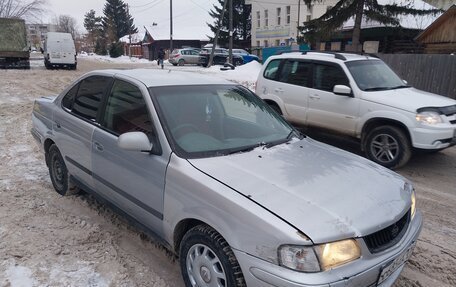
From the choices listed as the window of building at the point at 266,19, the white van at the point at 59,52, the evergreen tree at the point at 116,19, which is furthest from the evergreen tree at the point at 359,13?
the evergreen tree at the point at 116,19

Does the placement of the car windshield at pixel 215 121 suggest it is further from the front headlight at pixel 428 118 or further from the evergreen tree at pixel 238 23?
the evergreen tree at pixel 238 23

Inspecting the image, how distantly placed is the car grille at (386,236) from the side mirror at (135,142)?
1.72m

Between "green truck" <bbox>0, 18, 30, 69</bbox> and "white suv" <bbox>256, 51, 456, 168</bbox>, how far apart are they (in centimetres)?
2392

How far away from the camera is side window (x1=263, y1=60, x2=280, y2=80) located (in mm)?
7859

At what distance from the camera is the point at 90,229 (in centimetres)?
396

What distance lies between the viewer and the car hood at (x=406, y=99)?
19.4 feet

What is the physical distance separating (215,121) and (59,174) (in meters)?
2.41

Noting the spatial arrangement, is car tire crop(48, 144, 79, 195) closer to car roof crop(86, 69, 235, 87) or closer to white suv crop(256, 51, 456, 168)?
car roof crop(86, 69, 235, 87)

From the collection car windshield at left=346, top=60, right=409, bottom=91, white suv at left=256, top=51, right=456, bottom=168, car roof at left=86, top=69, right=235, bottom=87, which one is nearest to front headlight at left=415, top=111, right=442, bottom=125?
white suv at left=256, top=51, right=456, bottom=168

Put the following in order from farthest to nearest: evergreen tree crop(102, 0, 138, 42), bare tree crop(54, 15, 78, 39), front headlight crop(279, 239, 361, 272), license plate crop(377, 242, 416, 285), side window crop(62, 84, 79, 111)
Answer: bare tree crop(54, 15, 78, 39)
evergreen tree crop(102, 0, 138, 42)
side window crop(62, 84, 79, 111)
license plate crop(377, 242, 416, 285)
front headlight crop(279, 239, 361, 272)

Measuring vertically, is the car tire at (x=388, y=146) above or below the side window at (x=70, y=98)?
below

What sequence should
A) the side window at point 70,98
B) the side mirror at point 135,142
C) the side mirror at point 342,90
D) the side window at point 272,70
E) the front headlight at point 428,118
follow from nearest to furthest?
the side mirror at point 135,142
the side window at point 70,98
the front headlight at point 428,118
the side mirror at point 342,90
the side window at point 272,70

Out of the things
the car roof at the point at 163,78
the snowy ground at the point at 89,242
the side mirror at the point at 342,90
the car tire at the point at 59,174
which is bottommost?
the snowy ground at the point at 89,242

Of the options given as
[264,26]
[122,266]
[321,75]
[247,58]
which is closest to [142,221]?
[122,266]
